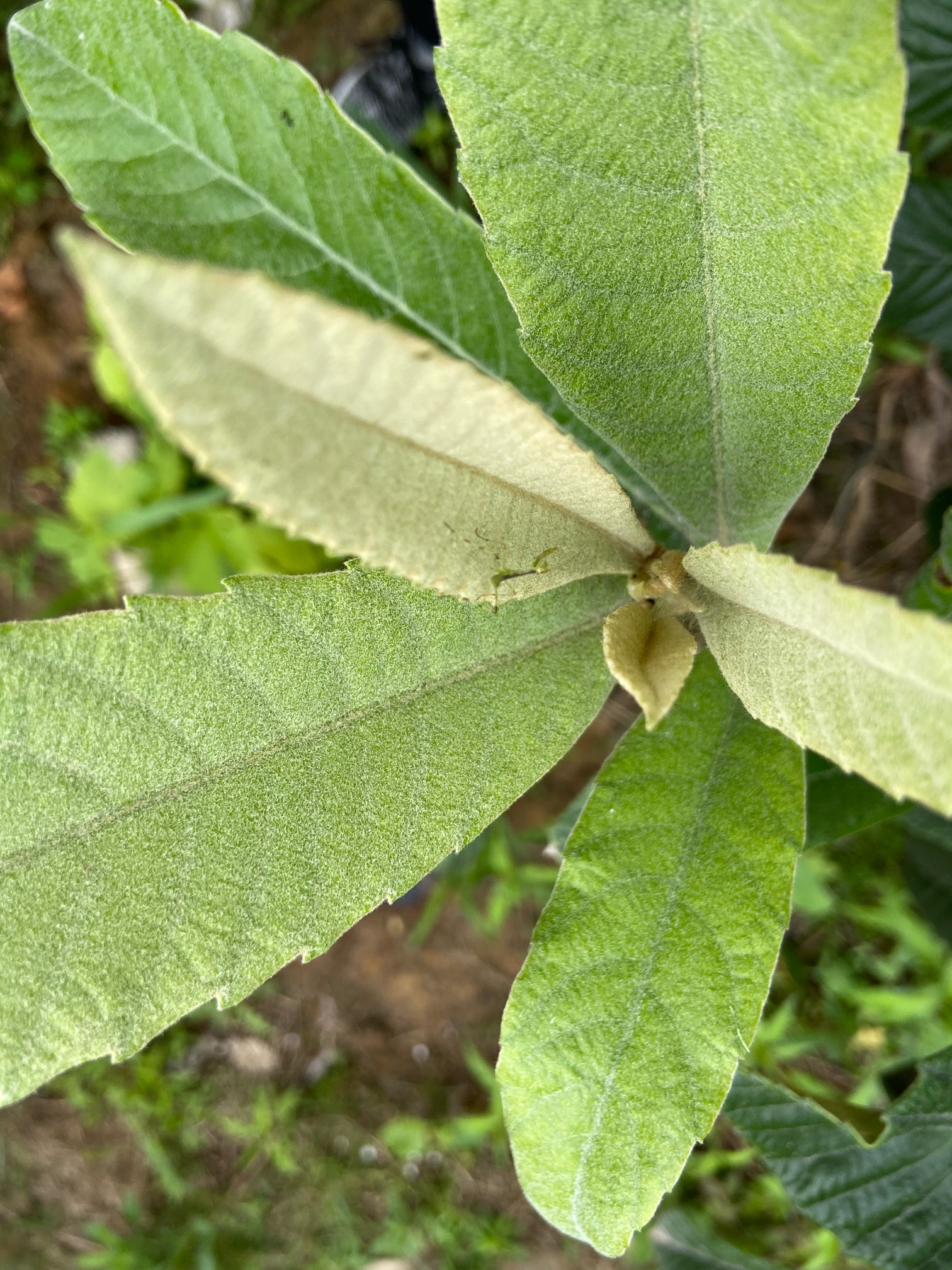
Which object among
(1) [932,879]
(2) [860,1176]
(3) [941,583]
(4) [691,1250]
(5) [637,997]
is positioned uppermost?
(3) [941,583]

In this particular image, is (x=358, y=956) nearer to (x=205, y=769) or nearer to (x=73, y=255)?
(x=205, y=769)

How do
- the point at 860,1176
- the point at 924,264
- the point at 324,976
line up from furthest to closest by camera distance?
the point at 324,976, the point at 924,264, the point at 860,1176

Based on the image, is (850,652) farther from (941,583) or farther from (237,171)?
(237,171)

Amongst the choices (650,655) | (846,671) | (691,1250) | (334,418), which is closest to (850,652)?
(846,671)

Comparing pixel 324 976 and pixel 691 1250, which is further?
pixel 324 976

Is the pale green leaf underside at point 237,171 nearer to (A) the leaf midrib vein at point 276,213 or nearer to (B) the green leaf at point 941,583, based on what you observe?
(A) the leaf midrib vein at point 276,213

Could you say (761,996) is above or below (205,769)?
below

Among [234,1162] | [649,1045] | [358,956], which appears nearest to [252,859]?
[649,1045]
